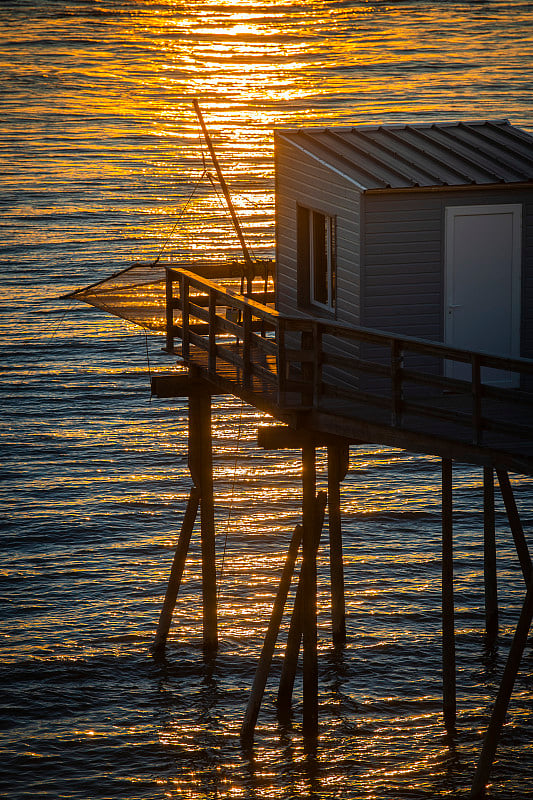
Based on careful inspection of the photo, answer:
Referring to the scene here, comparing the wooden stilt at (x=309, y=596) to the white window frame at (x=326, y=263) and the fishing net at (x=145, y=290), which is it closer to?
the white window frame at (x=326, y=263)

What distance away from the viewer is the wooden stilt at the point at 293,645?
19.1 meters

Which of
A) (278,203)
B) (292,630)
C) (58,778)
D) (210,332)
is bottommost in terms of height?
(58,778)

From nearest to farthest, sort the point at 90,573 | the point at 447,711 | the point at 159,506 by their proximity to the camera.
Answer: the point at 447,711 < the point at 90,573 < the point at 159,506

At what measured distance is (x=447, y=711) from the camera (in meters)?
20.5

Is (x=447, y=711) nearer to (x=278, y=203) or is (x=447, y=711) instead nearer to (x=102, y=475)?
(x=278, y=203)

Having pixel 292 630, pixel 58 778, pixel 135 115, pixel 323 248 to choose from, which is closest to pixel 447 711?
pixel 292 630

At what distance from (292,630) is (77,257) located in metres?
37.0

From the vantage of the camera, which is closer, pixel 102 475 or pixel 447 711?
pixel 447 711

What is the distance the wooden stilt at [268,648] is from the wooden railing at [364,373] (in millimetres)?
2628

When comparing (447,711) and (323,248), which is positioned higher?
(323,248)

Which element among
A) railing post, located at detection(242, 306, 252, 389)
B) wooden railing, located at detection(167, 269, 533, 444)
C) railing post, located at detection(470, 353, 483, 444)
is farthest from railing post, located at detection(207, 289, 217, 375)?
railing post, located at detection(470, 353, 483, 444)

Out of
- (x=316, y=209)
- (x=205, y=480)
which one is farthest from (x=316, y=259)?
(x=205, y=480)

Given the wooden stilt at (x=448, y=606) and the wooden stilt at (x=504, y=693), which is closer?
the wooden stilt at (x=504, y=693)

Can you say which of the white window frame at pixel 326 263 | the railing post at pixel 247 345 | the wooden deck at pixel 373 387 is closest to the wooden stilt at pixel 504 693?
the wooden deck at pixel 373 387
